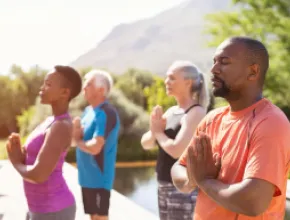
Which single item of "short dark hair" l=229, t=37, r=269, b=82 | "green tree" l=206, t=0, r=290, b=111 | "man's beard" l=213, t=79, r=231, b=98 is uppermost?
"short dark hair" l=229, t=37, r=269, b=82

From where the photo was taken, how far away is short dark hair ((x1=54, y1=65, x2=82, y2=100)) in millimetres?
2820

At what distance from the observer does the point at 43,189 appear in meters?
2.67

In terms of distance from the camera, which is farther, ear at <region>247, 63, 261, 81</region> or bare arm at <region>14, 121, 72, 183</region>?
bare arm at <region>14, 121, 72, 183</region>

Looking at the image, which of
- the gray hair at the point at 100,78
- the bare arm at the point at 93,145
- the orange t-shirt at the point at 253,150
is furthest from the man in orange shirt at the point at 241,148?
the gray hair at the point at 100,78

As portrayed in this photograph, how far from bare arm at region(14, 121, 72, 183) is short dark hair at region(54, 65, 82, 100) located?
0.27 m

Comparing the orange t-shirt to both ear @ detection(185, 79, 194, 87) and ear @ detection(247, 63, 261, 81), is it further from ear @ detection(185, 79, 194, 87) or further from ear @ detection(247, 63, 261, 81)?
ear @ detection(185, 79, 194, 87)

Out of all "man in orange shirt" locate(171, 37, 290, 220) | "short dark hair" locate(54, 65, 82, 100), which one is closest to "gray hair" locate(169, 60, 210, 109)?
"short dark hair" locate(54, 65, 82, 100)

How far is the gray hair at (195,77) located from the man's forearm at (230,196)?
170 centimetres

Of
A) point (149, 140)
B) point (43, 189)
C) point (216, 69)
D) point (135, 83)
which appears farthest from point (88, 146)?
point (135, 83)

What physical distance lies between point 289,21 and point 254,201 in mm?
15855

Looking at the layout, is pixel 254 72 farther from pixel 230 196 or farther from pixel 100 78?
pixel 100 78

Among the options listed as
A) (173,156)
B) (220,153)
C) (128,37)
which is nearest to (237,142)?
(220,153)

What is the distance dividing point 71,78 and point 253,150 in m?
1.47

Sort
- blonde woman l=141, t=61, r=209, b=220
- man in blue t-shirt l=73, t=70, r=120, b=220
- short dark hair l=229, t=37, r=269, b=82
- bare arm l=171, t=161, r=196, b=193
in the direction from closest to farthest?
short dark hair l=229, t=37, r=269, b=82 → bare arm l=171, t=161, r=196, b=193 → blonde woman l=141, t=61, r=209, b=220 → man in blue t-shirt l=73, t=70, r=120, b=220
